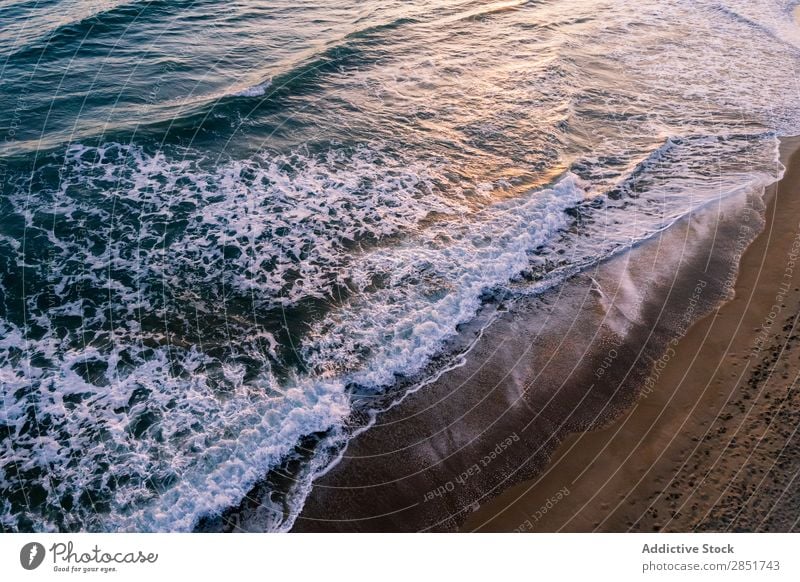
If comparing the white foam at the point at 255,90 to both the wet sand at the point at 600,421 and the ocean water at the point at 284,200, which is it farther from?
the wet sand at the point at 600,421

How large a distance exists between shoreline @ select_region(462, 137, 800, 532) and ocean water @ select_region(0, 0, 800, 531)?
414 cm

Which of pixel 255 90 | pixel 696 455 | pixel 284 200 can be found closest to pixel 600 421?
pixel 696 455

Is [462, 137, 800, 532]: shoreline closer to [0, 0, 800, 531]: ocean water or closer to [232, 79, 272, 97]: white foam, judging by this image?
[0, 0, 800, 531]: ocean water

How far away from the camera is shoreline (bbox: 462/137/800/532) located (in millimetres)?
11000

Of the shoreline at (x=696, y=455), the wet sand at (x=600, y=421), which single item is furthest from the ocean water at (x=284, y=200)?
the shoreline at (x=696, y=455)

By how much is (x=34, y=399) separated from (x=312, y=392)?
705 cm

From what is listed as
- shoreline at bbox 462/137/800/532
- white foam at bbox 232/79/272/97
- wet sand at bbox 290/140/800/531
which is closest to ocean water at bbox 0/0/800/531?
white foam at bbox 232/79/272/97

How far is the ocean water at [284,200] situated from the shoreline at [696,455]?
4.14 meters

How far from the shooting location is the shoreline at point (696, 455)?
433 inches

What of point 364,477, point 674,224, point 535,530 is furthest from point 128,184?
point 674,224

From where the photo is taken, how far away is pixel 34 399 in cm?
1328

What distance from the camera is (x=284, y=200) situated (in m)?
19.5

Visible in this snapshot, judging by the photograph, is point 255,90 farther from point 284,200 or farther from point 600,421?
point 600,421

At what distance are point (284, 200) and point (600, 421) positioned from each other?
13.2 metres
